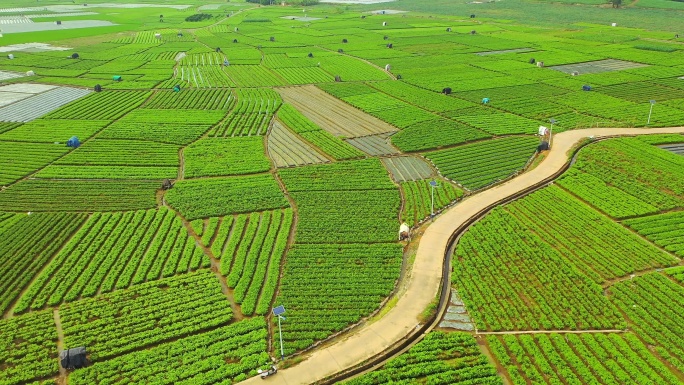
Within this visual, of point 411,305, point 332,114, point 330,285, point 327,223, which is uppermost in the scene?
point 332,114

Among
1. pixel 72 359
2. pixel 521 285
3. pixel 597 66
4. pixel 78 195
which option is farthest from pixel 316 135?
pixel 597 66

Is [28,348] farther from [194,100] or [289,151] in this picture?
[194,100]

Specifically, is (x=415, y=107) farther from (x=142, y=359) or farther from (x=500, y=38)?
(x=500, y=38)

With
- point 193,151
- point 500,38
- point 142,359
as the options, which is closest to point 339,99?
point 193,151

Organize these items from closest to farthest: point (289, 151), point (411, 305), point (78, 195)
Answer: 1. point (411, 305)
2. point (78, 195)
3. point (289, 151)

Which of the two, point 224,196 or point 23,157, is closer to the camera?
point 224,196

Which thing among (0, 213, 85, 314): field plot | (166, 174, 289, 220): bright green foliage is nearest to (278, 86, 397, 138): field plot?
(166, 174, 289, 220): bright green foliage

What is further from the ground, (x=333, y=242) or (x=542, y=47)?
(x=542, y=47)

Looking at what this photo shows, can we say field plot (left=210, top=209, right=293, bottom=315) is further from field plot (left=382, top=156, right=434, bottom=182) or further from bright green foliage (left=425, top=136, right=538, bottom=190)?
bright green foliage (left=425, top=136, right=538, bottom=190)
